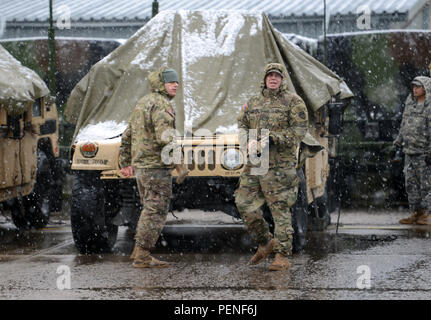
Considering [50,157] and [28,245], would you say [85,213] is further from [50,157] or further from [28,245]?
[50,157]

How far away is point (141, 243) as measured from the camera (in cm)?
740

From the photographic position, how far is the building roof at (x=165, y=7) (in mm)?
22078

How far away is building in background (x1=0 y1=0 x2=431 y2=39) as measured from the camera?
70.6 ft

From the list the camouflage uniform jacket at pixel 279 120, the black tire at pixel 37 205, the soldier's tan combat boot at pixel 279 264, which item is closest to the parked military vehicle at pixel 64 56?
the black tire at pixel 37 205

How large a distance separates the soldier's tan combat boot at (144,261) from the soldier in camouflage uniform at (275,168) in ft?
2.77

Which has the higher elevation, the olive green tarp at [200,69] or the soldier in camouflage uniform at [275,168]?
the olive green tarp at [200,69]

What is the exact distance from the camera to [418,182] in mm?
11297

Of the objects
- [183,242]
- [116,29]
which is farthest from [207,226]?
[116,29]

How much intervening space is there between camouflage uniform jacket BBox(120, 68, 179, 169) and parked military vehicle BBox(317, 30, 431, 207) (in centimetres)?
592

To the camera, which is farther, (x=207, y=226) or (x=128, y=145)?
(x=207, y=226)

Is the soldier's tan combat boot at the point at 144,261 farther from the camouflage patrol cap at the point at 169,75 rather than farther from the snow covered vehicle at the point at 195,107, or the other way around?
the camouflage patrol cap at the point at 169,75

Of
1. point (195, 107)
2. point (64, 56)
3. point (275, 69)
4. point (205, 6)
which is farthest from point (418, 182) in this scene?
point (205, 6)

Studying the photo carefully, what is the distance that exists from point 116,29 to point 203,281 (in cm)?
1706

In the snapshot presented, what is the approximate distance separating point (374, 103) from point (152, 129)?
6542 millimetres
